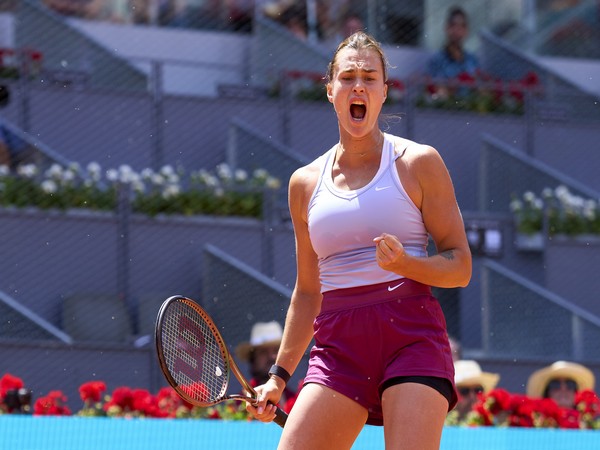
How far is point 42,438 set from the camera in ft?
16.4

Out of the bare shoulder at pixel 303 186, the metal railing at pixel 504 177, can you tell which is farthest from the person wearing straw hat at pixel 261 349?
the bare shoulder at pixel 303 186

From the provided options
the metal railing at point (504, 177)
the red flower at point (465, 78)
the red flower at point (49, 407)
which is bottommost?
the red flower at point (49, 407)

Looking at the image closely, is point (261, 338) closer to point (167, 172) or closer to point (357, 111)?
point (167, 172)

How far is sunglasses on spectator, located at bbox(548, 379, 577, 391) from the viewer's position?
7.83 metres

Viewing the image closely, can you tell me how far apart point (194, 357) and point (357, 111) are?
84 cm

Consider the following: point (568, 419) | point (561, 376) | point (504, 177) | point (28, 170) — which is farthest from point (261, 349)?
point (504, 177)

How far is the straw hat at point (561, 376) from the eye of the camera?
25.5ft

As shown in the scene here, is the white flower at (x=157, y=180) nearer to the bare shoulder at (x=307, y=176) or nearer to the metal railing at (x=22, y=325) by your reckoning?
the metal railing at (x=22, y=325)

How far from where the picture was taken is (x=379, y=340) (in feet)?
10.4

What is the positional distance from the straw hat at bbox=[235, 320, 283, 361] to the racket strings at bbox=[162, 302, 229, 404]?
4.33 m

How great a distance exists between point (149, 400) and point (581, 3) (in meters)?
8.46

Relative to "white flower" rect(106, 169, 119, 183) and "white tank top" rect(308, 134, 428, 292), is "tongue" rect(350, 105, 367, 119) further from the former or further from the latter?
"white flower" rect(106, 169, 119, 183)

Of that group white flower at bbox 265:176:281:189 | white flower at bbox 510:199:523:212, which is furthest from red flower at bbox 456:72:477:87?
white flower at bbox 265:176:281:189

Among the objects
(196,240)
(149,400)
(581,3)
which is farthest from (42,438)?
(581,3)
